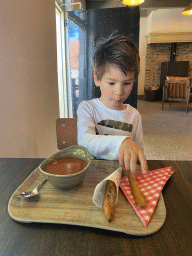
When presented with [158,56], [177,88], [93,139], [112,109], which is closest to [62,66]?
[112,109]

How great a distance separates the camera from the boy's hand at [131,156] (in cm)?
47

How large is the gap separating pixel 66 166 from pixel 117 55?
477 mm

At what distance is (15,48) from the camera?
0.89m

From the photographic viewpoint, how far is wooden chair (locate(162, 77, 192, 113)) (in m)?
4.55

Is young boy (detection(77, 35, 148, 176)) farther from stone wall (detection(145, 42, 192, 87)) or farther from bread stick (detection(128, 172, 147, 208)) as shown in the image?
stone wall (detection(145, 42, 192, 87))

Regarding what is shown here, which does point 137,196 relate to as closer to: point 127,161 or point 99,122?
point 127,161

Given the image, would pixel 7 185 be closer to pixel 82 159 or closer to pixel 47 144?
pixel 82 159

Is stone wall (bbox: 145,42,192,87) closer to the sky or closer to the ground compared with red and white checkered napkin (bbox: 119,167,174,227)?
closer to the sky

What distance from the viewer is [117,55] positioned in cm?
74

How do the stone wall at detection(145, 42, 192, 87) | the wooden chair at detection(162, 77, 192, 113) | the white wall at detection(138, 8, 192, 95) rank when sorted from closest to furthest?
the wooden chair at detection(162, 77, 192, 113)
the white wall at detection(138, 8, 192, 95)
the stone wall at detection(145, 42, 192, 87)

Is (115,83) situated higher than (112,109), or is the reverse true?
(115,83)

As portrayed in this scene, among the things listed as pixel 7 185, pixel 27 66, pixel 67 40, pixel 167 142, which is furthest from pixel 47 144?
pixel 167 142

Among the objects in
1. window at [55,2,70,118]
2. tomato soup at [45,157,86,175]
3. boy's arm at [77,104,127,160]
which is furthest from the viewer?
window at [55,2,70,118]

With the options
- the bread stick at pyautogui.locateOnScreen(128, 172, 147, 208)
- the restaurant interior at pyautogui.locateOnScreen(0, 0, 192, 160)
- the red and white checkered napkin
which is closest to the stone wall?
the restaurant interior at pyautogui.locateOnScreen(0, 0, 192, 160)
